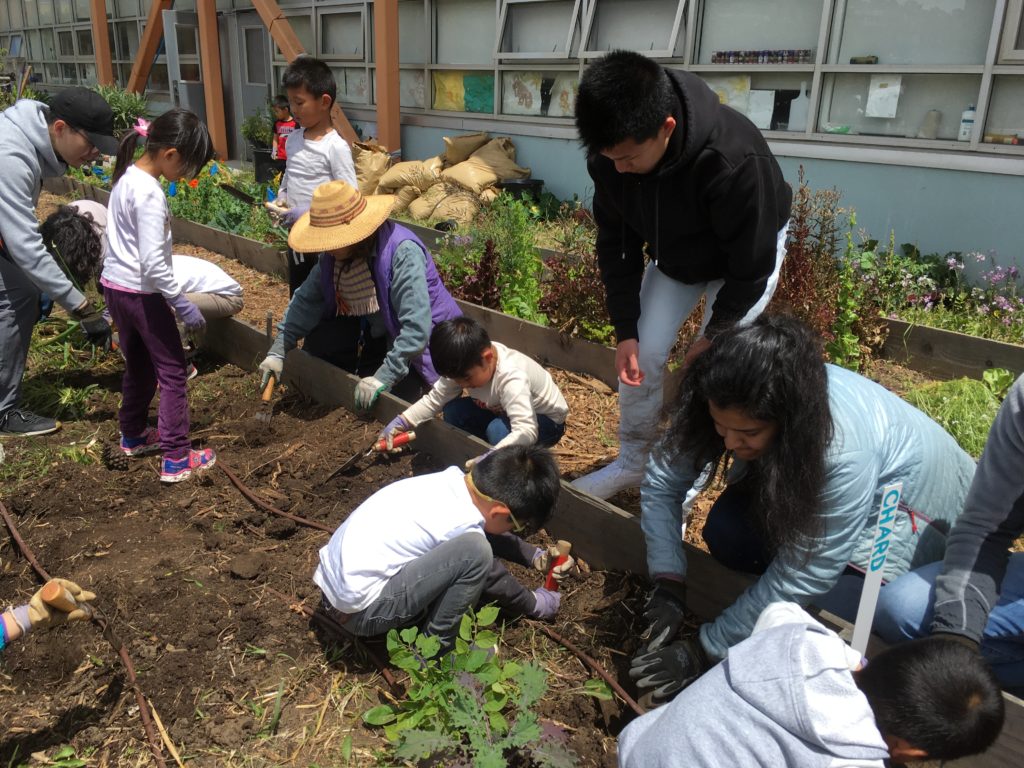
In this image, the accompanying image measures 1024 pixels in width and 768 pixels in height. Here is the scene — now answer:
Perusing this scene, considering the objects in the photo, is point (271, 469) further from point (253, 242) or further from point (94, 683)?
→ point (253, 242)

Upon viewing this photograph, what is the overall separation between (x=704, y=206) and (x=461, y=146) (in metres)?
6.73

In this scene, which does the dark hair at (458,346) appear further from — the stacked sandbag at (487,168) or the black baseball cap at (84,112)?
the stacked sandbag at (487,168)

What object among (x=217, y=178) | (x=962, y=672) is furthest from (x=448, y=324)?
(x=217, y=178)

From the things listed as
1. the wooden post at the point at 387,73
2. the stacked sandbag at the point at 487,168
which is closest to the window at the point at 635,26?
the stacked sandbag at the point at 487,168

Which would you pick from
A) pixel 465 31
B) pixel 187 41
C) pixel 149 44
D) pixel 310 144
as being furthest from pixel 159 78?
pixel 310 144

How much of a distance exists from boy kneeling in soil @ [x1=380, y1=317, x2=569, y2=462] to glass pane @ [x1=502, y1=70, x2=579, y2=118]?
5.71m

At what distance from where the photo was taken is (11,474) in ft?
12.3

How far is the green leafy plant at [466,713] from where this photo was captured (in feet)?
6.42

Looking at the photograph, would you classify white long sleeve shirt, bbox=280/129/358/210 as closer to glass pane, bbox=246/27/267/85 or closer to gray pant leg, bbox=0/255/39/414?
gray pant leg, bbox=0/255/39/414

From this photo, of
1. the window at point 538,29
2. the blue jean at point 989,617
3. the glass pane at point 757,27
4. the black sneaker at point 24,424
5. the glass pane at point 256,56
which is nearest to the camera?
the blue jean at point 989,617

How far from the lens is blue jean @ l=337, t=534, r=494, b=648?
242 centimetres

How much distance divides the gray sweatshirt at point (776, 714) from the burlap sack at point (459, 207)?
655 cm

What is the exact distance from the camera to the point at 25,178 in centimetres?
372

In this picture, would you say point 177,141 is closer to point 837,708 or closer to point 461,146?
point 837,708
